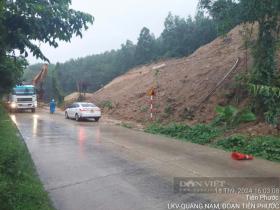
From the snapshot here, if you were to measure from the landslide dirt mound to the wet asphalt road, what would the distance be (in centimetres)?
633

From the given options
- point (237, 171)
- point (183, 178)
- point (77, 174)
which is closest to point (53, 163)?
point (77, 174)

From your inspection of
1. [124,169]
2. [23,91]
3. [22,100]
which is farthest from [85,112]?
[124,169]

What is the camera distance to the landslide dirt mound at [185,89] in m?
23.3

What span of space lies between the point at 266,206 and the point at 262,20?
11.7m

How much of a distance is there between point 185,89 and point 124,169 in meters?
17.3

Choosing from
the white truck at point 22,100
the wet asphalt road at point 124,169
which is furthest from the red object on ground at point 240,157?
the white truck at point 22,100

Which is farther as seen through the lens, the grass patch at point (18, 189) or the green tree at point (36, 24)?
the green tree at point (36, 24)

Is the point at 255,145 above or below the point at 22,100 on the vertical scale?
below

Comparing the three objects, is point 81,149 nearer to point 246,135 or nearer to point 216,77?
point 246,135

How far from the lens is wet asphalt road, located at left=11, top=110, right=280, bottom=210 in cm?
814

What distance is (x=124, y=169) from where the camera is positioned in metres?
11.1

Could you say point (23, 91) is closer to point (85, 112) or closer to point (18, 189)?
point (85, 112)

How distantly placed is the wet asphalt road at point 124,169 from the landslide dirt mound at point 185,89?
6327 mm

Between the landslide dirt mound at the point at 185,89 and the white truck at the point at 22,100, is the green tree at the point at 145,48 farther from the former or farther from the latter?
the white truck at the point at 22,100
